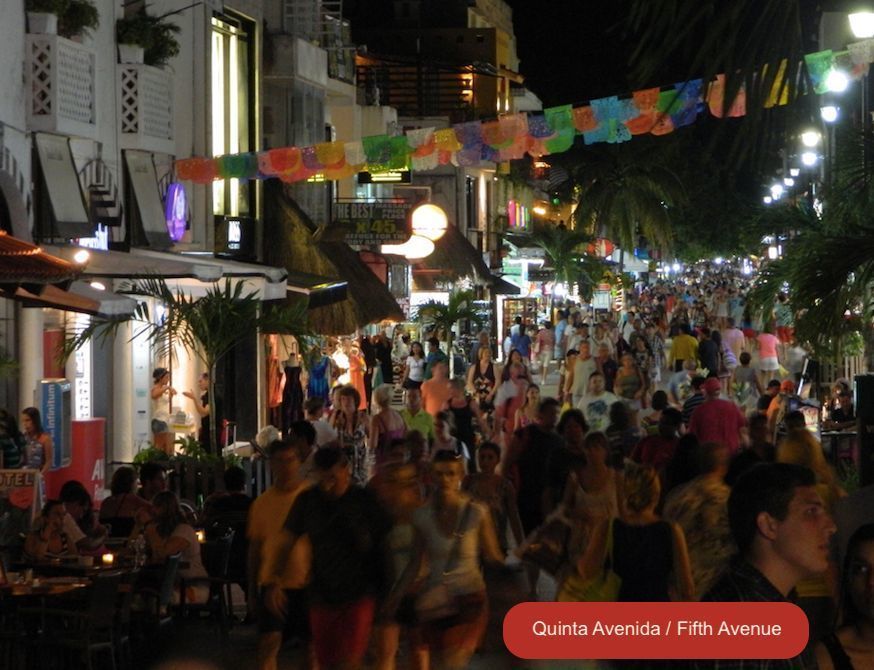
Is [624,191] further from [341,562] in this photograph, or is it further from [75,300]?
[341,562]

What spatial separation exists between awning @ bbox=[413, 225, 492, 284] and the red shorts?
110 ft

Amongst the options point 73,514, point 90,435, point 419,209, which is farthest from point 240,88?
point 73,514

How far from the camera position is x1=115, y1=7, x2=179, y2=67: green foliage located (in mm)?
21781

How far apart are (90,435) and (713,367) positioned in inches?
639

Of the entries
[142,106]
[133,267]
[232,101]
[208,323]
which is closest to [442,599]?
[133,267]

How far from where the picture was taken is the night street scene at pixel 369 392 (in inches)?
193

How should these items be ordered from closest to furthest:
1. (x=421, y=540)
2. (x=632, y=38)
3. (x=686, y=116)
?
(x=632, y=38)
(x=421, y=540)
(x=686, y=116)

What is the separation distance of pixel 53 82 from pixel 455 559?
37.3ft

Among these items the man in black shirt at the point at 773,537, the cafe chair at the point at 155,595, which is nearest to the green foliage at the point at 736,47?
the man in black shirt at the point at 773,537

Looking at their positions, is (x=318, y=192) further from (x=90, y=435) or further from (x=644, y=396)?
(x=90, y=435)

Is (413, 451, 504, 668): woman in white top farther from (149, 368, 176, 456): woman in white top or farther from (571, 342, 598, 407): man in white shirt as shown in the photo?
(571, 342, 598, 407): man in white shirt

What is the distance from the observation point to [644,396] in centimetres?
2245

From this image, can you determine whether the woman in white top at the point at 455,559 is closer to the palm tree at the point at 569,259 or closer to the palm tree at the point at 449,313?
the palm tree at the point at 449,313

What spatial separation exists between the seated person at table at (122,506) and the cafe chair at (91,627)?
2.39m
